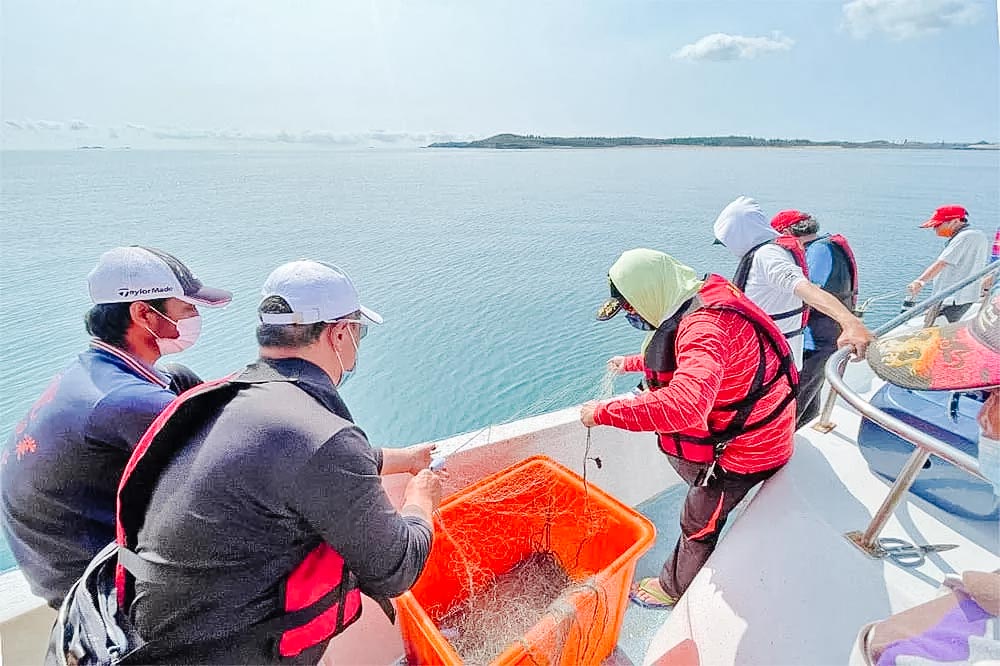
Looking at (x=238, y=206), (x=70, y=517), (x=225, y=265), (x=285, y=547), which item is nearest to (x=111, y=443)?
(x=70, y=517)

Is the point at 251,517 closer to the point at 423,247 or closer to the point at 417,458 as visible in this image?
the point at 417,458

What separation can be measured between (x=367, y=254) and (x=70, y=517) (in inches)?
227

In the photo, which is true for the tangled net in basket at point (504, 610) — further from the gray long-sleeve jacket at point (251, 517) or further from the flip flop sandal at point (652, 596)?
the gray long-sleeve jacket at point (251, 517)

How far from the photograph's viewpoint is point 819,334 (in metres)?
2.70

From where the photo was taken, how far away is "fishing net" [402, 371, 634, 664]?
1591 mm

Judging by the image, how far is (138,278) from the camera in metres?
1.38

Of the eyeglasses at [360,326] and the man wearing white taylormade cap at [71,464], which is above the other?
the eyeglasses at [360,326]

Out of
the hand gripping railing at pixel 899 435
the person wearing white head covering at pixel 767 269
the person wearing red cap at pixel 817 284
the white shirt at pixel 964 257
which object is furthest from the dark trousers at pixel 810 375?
the white shirt at pixel 964 257

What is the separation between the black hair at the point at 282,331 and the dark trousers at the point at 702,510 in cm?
131

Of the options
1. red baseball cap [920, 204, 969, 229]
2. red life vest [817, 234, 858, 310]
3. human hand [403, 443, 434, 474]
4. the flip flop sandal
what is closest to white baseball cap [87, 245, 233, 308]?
human hand [403, 443, 434, 474]

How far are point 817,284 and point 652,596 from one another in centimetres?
185

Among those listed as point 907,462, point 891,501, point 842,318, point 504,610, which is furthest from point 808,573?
point 504,610

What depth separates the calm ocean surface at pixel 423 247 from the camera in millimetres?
3963

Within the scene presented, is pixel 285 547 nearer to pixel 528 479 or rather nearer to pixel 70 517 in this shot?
pixel 70 517
